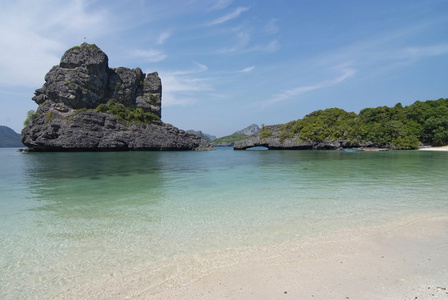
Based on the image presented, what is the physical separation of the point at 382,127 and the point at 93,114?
97305mm

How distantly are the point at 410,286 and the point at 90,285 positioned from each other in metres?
5.58

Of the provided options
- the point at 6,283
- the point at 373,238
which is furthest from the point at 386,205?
the point at 6,283

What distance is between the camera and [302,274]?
4695 millimetres

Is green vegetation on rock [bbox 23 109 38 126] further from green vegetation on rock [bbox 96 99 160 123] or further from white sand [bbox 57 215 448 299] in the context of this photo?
white sand [bbox 57 215 448 299]

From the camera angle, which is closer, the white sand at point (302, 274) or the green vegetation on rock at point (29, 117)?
the white sand at point (302, 274)

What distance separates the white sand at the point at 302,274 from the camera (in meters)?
4.09

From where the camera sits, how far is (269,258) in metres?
5.42

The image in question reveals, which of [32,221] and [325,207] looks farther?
[325,207]

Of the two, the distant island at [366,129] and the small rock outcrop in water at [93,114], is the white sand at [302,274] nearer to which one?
the small rock outcrop in water at [93,114]

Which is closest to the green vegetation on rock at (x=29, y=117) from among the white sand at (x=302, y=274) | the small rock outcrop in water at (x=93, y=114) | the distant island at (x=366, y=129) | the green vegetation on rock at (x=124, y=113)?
the small rock outcrop in water at (x=93, y=114)

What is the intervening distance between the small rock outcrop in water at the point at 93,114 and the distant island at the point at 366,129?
32.1 meters

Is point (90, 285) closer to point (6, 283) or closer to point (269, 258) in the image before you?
point (6, 283)

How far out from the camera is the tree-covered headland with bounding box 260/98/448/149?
7873cm

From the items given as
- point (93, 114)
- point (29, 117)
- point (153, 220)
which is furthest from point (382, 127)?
point (29, 117)
